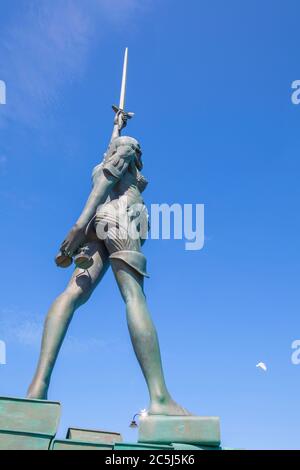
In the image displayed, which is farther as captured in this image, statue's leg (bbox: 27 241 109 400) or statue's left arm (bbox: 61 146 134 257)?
statue's left arm (bbox: 61 146 134 257)

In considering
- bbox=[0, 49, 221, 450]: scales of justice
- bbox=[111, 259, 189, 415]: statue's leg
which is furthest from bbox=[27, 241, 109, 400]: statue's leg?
bbox=[111, 259, 189, 415]: statue's leg

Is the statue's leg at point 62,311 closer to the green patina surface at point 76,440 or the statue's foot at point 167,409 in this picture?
the green patina surface at point 76,440

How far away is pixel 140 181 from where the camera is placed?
7.39 m

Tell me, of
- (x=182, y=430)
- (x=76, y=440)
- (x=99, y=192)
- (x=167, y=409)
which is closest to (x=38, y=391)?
(x=76, y=440)

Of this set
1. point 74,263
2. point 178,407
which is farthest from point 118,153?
point 178,407

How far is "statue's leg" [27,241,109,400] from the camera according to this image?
566cm

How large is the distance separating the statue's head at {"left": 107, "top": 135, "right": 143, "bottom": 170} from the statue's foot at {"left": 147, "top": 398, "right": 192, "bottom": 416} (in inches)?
137

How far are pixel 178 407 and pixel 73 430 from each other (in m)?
1.22

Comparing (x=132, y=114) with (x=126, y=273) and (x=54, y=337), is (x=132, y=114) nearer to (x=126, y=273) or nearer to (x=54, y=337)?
(x=126, y=273)

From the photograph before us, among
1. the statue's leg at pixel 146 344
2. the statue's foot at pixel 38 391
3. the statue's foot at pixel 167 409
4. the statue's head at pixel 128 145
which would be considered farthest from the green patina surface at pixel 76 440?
the statue's head at pixel 128 145

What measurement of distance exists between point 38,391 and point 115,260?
1.84 metres

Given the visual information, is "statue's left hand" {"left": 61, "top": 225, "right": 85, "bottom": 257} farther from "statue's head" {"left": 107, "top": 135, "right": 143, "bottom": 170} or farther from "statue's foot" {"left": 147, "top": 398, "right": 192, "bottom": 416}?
"statue's foot" {"left": 147, "top": 398, "right": 192, "bottom": 416}

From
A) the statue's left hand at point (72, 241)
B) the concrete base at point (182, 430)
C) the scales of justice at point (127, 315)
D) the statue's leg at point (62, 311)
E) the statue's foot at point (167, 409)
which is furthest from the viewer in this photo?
the statue's left hand at point (72, 241)

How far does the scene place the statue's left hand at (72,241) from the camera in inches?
255
